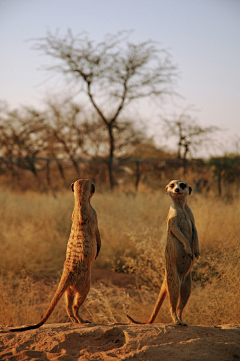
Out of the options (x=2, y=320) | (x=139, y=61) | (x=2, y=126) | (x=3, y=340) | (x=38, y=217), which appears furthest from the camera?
(x=2, y=126)

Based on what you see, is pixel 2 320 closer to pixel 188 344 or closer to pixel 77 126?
pixel 188 344

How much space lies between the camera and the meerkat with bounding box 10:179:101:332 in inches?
89.7

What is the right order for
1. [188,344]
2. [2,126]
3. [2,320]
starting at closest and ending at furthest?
[188,344]
[2,320]
[2,126]

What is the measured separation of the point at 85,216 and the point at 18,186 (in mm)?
12510

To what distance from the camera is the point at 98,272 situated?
5.21m

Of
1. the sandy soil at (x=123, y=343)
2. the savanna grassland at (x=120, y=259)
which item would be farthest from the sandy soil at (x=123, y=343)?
the savanna grassland at (x=120, y=259)

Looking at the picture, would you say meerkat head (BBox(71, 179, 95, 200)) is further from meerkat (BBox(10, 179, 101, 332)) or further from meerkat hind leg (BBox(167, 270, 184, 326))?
meerkat hind leg (BBox(167, 270, 184, 326))

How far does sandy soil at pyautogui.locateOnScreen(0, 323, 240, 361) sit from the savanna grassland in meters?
0.80

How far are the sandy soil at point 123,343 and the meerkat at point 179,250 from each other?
22 cm

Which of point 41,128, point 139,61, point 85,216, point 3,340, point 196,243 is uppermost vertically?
point 139,61

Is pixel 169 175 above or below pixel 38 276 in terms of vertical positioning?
above

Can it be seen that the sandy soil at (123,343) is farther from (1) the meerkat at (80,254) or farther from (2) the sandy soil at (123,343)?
(1) the meerkat at (80,254)

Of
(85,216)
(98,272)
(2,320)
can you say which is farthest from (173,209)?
(98,272)

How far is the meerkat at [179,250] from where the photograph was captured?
2244 mm
